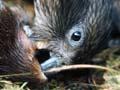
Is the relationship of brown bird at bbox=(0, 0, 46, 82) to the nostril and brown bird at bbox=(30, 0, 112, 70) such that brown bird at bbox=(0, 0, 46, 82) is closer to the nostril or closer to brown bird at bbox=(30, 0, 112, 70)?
the nostril

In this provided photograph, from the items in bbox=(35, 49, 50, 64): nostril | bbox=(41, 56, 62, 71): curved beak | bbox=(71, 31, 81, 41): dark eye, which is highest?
bbox=(71, 31, 81, 41): dark eye

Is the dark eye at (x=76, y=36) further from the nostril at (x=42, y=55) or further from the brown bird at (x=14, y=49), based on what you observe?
the brown bird at (x=14, y=49)

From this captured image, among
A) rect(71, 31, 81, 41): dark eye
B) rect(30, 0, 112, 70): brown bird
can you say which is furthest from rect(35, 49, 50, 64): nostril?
rect(71, 31, 81, 41): dark eye

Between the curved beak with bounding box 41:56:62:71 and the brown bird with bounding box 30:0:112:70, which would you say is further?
the brown bird with bounding box 30:0:112:70

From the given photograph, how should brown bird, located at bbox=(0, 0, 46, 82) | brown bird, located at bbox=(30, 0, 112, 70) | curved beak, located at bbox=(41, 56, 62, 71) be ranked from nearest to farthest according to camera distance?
brown bird, located at bbox=(0, 0, 46, 82) → curved beak, located at bbox=(41, 56, 62, 71) → brown bird, located at bbox=(30, 0, 112, 70)

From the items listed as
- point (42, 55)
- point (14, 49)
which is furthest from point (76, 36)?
point (14, 49)

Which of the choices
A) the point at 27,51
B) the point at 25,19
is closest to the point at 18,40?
the point at 27,51

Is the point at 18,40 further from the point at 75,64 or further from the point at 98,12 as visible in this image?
the point at 98,12
